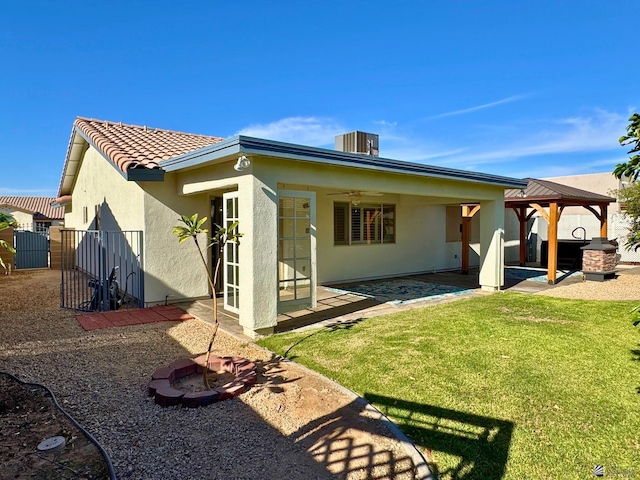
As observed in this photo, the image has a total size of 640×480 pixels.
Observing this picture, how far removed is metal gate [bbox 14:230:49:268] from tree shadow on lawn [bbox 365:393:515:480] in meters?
21.7

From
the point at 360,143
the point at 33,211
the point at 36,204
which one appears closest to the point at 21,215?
the point at 33,211

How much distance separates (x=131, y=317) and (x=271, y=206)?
4322 millimetres

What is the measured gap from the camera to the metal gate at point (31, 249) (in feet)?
65.1

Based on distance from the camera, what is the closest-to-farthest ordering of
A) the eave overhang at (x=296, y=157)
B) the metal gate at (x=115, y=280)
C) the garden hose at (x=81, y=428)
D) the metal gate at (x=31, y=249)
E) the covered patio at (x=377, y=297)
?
the garden hose at (x=81, y=428), the eave overhang at (x=296, y=157), the covered patio at (x=377, y=297), the metal gate at (x=115, y=280), the metal gate at (x=31, y=249)

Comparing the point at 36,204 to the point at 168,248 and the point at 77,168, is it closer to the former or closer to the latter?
the point at 77,168

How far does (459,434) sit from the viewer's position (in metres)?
3.81

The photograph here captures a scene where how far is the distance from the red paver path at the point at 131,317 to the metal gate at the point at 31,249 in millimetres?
14482

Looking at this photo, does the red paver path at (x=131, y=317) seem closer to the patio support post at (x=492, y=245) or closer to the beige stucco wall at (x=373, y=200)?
the beige stucco wall at (x=373, y=200)

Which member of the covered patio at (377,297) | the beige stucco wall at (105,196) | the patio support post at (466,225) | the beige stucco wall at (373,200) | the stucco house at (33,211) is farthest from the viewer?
the stucco house at (33,211)

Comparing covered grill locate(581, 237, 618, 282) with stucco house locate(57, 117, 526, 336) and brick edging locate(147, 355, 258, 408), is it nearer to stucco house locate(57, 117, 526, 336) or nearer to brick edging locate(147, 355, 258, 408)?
stucco house locate(57, 117, 526, 336)

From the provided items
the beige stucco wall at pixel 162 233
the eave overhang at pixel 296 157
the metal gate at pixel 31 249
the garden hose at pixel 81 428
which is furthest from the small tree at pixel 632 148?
the metal gate at pixel 31 249

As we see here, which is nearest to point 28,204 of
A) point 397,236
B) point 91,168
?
point 91,168

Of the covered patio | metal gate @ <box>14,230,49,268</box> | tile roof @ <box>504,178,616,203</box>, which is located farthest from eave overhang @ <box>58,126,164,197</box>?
tile roof @ <box>504,178,616,203</box>

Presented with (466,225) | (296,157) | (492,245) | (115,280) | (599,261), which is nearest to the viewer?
(296,157)
